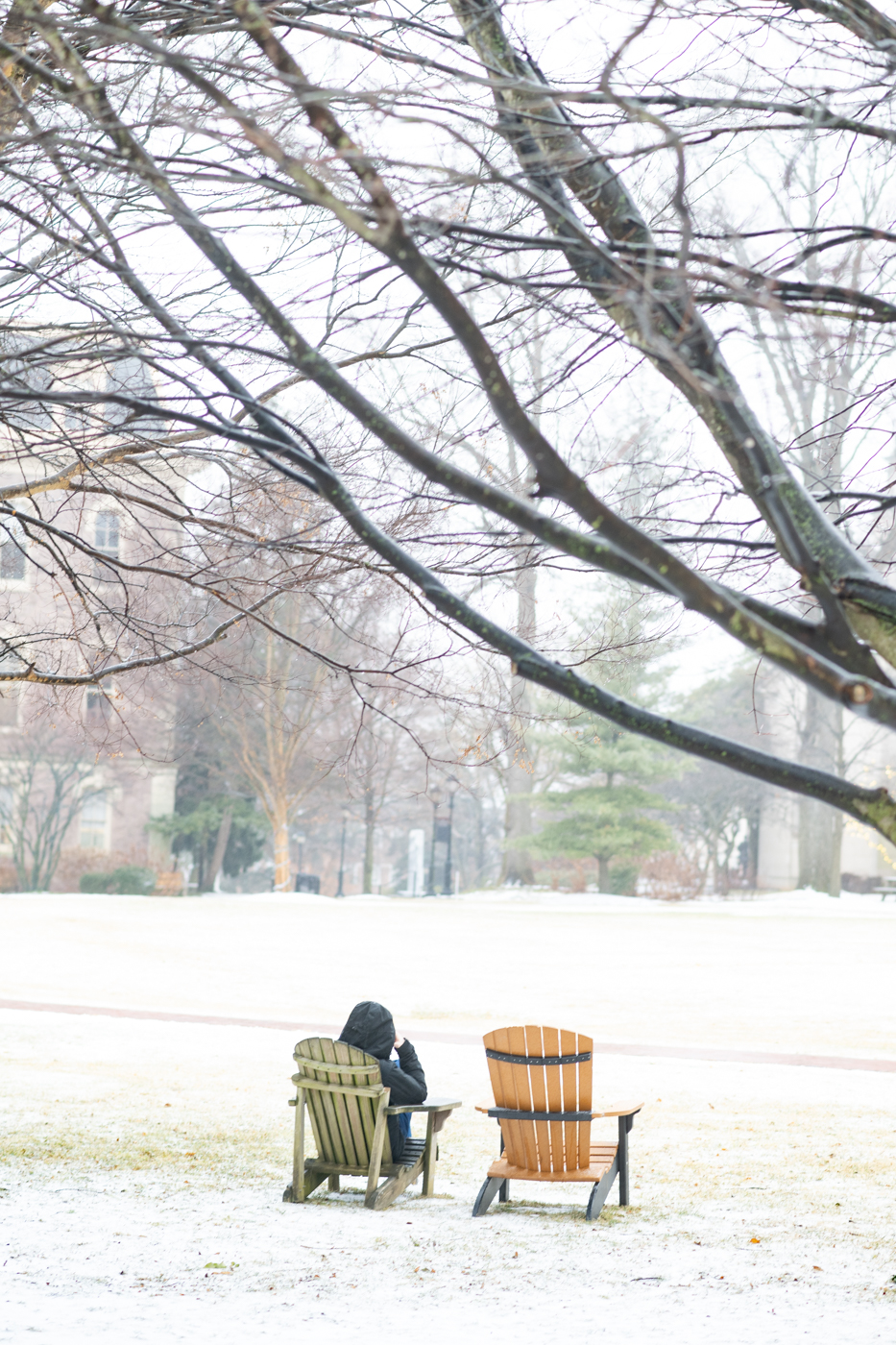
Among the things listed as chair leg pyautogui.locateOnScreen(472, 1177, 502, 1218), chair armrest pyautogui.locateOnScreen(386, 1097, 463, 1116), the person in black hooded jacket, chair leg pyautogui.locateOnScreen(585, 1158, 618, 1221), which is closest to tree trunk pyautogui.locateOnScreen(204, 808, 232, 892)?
chair armrest pyautogui.locateOnScreen(386, 1097, 463, 1116)

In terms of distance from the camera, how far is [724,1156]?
28.0 ft

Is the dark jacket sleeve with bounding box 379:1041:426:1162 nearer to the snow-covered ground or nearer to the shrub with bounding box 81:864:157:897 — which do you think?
the snow-covered ground

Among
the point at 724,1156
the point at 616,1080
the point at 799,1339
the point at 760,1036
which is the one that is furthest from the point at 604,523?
the point at 760,1036

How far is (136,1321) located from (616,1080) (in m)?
7.48

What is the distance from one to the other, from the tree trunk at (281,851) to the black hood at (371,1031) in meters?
29.4

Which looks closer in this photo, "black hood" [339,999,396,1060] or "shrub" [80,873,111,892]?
"black hood" [339,999,396,1060]

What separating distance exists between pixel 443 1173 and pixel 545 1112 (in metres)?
1.59

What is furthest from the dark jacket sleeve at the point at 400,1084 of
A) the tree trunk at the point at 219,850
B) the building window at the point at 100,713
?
the tree trunk at the point at 219,850

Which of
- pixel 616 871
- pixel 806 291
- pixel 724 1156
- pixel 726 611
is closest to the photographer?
pixel 726 611

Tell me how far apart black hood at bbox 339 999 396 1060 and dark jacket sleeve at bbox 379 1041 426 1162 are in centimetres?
8

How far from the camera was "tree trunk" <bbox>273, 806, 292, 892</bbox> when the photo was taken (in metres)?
36.3

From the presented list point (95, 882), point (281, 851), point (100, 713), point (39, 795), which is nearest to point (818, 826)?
point (281, 851)

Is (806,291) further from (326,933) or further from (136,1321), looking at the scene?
(326,933)

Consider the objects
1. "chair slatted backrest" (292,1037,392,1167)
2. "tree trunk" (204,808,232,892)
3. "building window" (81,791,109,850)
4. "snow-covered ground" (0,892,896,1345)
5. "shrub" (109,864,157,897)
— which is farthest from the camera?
"building window" (81,791,109,850)
